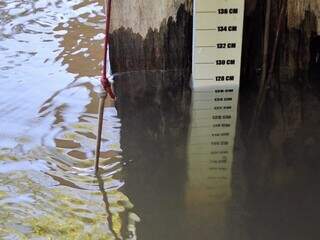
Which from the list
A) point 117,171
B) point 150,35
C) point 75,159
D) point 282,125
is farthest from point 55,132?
point 282,125

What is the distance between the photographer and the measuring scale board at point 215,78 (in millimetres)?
2410

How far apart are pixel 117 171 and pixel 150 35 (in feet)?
2.81

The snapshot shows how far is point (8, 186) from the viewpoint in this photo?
6.96 ft

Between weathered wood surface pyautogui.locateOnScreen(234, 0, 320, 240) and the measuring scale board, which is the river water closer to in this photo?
the measuring scale board

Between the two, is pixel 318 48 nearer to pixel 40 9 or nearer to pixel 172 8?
pixel 172 8

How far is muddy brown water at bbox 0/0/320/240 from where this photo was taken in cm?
195

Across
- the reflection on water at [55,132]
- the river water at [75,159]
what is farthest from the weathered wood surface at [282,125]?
the reflection on water at [55,132]

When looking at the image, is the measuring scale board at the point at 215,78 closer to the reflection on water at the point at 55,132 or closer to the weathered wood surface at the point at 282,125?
the weathered wood surface at the point at 282,125

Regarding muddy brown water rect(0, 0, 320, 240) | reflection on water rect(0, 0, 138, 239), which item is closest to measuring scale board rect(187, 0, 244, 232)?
muddy brown water rect(0, 0, 320, 240)

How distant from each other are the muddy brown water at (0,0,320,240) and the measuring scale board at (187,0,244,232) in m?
0.04

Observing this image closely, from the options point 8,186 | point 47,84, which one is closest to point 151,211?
point 8,186

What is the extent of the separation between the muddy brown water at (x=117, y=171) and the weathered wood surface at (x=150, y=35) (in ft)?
0.24

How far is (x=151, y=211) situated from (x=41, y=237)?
371 millimetres

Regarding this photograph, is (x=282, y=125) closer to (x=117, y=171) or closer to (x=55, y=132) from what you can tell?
(x=117, y=171)
